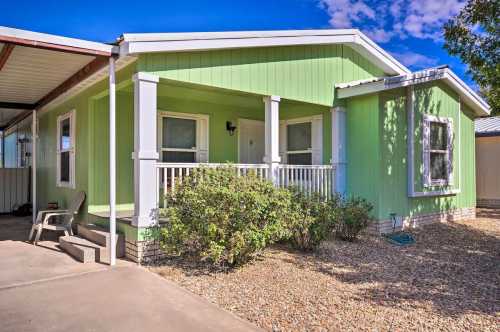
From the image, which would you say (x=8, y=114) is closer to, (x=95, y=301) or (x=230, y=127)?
(x=230, y=127)

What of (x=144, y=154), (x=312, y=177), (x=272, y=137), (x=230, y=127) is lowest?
(x=312, y=177)

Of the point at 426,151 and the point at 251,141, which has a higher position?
the point at 251,141

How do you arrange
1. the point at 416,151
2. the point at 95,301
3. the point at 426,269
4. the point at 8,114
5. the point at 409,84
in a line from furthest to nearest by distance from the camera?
the point at 8,114, the point at 416,151, the point at 409,84, the point at 426,269, the point at 95,301

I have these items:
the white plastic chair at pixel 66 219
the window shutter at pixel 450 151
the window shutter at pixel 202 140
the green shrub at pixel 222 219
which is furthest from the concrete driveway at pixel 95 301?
the window shutter at pixel 450 151

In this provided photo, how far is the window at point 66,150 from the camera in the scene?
7880 millimetres

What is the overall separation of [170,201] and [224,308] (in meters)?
2.02

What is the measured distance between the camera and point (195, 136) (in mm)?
8461

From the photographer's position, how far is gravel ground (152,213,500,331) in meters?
3.46

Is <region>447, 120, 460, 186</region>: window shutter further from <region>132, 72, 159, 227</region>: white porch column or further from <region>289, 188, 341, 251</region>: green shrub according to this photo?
<region>132, 72, 159, 227</region>: white porch column

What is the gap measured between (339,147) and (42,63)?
5592mm

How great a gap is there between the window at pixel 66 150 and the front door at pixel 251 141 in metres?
3.71

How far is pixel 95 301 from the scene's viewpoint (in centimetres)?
388

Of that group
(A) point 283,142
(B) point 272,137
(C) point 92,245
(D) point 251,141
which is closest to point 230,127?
(D) point 251,141

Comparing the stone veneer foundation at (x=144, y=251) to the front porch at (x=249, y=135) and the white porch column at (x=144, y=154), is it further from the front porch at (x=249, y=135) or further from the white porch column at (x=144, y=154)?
the front porch at (x=249, y=135)
